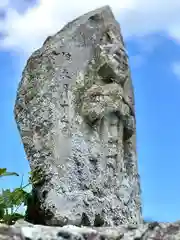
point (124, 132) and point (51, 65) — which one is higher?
point (51, 65)

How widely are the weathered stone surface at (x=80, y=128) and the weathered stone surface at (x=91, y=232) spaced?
1887 mm

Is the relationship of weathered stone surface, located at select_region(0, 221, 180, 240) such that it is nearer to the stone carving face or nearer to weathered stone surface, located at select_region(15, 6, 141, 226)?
weathered stone surface, located at select_region(15, 6, 141, 226)

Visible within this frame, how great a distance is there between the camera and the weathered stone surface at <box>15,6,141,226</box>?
20.6ft

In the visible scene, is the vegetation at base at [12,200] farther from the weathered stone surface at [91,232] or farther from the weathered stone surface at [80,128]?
the weathered stone surface at [91,232]

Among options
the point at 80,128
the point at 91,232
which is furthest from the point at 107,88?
the point at 91,232

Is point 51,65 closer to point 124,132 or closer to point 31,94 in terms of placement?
point 31,94

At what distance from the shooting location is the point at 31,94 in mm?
6887

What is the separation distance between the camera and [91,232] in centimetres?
414

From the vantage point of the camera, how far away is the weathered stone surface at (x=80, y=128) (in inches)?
248

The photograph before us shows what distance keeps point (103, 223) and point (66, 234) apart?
230 centimetres

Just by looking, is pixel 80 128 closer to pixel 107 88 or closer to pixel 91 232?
pixel 107 88

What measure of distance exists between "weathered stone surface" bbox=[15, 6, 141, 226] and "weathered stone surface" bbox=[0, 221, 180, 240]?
6.19 ft

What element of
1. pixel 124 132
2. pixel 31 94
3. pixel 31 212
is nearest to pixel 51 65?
pixel 31 94

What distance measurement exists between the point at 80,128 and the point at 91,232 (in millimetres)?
2513
